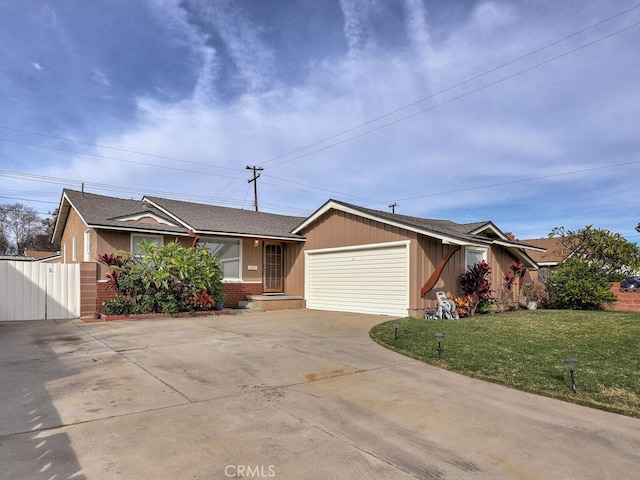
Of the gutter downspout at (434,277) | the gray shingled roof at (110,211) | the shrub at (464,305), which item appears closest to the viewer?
the gutter downspout at (434,277)

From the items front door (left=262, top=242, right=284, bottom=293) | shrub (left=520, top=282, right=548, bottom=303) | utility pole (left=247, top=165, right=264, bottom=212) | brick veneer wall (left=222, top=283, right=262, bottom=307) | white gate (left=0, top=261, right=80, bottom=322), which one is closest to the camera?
white gate (left=0, top=261, right=80, bottom=322)

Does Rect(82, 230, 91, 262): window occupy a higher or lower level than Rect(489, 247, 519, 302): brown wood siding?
higher

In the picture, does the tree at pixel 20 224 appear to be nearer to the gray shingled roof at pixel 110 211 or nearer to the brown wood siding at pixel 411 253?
the gray shingled roof at pixel 110 211

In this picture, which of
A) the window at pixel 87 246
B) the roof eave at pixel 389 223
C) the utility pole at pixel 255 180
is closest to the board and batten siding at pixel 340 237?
the roof eave at pixel 389 223

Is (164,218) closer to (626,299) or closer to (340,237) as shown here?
(340,237)

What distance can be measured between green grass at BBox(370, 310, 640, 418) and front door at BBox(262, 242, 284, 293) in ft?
22.2

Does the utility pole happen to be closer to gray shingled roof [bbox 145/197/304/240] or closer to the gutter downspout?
gray shingled roof [bbox 145/197/304/240]

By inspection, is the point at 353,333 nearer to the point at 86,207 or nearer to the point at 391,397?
the point at 391,397

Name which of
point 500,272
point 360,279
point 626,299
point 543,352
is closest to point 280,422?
point 543,352

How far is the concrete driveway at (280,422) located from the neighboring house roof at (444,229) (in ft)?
18.4

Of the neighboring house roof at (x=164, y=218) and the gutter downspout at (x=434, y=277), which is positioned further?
the neighboring house roof at (x=164, y=218)

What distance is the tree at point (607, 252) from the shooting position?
14.2 m

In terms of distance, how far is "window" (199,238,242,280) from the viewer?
47.4 ft

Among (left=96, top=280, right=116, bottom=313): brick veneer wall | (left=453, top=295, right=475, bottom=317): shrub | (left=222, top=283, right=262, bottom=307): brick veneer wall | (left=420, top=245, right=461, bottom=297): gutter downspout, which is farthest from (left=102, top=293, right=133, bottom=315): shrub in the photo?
(left=453, top=295, right=475, bottom=317): shrub
